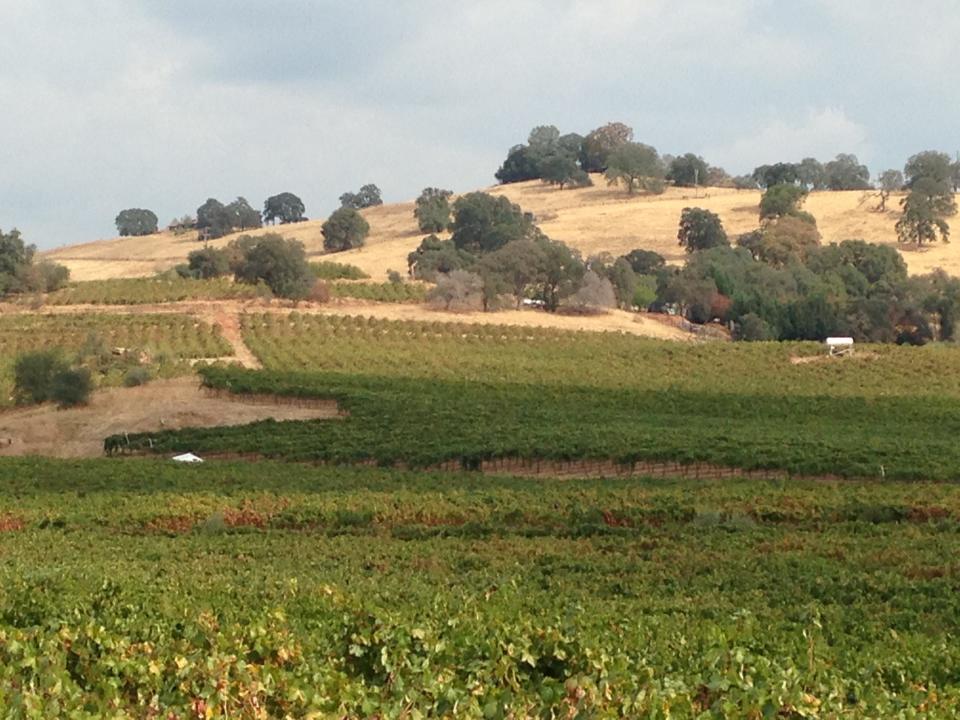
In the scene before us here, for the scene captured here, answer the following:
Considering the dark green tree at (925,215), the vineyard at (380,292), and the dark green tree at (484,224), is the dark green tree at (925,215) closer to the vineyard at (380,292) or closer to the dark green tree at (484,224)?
the dark green tree at (484,224)

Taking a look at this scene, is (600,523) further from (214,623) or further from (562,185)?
(562,185)

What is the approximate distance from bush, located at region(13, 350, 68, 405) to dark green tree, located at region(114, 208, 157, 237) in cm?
13388

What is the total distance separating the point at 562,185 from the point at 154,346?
104m

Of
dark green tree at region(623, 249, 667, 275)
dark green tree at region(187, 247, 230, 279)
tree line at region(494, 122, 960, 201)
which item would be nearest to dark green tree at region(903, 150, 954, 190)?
tree line at region(494, 122, 960, 201)

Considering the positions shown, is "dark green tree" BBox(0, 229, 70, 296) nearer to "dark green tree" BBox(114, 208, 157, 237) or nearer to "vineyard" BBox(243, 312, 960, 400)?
"vineyard" BBox(243, 312, 960, 400)

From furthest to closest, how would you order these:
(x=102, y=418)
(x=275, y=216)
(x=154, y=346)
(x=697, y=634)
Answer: (x=275, y=216) → (x=154, y=346) → (x=102, y=418) → (x=697, y=634)

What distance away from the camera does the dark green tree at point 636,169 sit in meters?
163

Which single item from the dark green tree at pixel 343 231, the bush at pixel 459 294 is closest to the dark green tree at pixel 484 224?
the dark green tree at pixel 343 231

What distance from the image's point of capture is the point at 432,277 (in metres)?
111

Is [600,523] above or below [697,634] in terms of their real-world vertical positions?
below

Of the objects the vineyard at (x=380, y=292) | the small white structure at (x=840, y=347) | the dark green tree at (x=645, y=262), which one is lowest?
the small white structure at (x=840, y=347)

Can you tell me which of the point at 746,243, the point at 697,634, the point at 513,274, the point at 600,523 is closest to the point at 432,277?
the point at 513,274

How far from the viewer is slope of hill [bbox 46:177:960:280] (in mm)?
129875

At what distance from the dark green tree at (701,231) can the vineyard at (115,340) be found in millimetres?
56371
